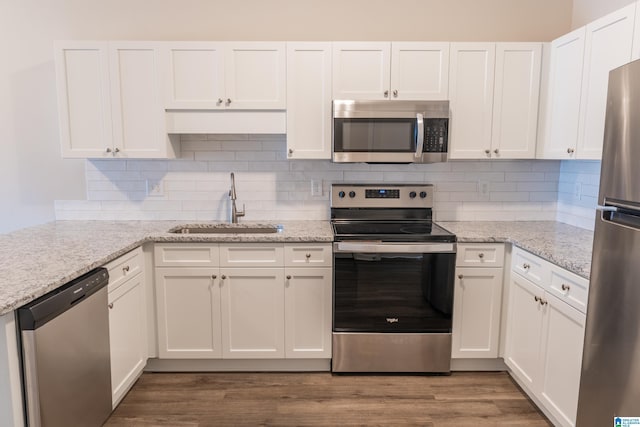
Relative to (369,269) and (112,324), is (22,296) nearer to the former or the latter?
(112,324)

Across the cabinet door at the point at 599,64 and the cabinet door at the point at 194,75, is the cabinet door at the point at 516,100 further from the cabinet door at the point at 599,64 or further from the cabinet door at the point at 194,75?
the cabinet door at the point at 194,75

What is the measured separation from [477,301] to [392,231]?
2.36 feet

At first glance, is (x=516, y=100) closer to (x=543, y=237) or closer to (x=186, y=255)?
(x=543, y=237)

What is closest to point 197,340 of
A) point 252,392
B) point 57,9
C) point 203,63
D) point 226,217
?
point 252,392

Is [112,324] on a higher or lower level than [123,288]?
lower

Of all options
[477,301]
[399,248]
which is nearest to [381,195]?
[399,248]

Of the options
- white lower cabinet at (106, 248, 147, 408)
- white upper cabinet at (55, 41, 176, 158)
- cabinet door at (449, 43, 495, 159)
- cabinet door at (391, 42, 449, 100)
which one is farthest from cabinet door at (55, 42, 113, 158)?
cabinet door at (449, 43, 495, 159)

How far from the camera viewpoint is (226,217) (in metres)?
3.17

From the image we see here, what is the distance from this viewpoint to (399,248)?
2.51 meters

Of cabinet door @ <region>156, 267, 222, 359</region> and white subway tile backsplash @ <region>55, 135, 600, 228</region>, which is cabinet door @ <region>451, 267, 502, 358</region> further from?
cabinet door @ <region>156, 267, 222, 359</region>

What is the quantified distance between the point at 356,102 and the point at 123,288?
1844 mm

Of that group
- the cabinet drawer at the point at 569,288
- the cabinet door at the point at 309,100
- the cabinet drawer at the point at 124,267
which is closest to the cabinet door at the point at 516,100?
the cabinet drawer at the point at 569,288

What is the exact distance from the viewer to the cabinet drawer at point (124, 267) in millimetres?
2143

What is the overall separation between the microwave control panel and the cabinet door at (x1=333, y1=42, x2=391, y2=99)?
14.4 inches
